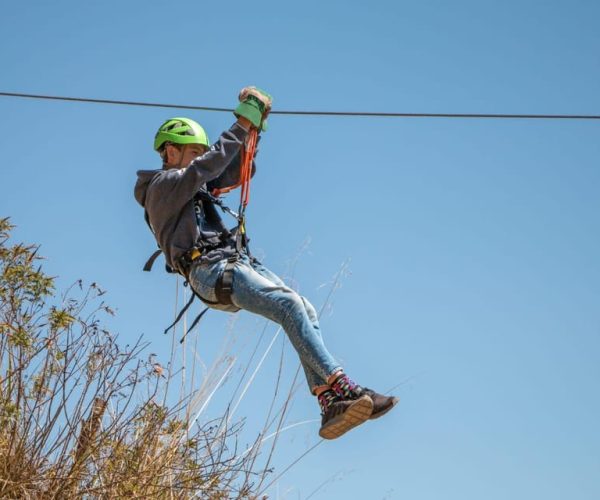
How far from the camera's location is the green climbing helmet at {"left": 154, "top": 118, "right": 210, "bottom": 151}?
5602 mm

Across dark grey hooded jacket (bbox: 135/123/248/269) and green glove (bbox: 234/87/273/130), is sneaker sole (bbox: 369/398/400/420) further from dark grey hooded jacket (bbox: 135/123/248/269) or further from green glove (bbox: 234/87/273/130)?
green glove (bbox: 234/87/273/130)

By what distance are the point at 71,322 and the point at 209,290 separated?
0.85 metres

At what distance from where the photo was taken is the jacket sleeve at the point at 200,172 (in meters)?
5.20

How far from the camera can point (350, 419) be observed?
4.72 metres

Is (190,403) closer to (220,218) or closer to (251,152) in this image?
(220,218)

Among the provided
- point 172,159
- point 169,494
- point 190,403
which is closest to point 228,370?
point 190,403

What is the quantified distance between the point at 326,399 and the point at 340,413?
172 mm

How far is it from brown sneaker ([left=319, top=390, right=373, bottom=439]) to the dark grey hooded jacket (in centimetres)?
94

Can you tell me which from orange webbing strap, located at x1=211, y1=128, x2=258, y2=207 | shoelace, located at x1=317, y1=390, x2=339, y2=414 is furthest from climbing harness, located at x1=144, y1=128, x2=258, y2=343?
shoelace, located at x1=317, y1=390, x2=339, y2=414

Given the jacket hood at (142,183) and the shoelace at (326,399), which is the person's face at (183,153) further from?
the shoelace at (326,399)

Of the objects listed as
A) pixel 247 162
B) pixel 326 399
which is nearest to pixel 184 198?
pixel 247 162

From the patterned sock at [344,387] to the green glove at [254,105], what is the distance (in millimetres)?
1404

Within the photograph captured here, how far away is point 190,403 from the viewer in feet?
20.0

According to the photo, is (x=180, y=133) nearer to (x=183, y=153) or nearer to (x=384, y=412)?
(x=183, y=153)
